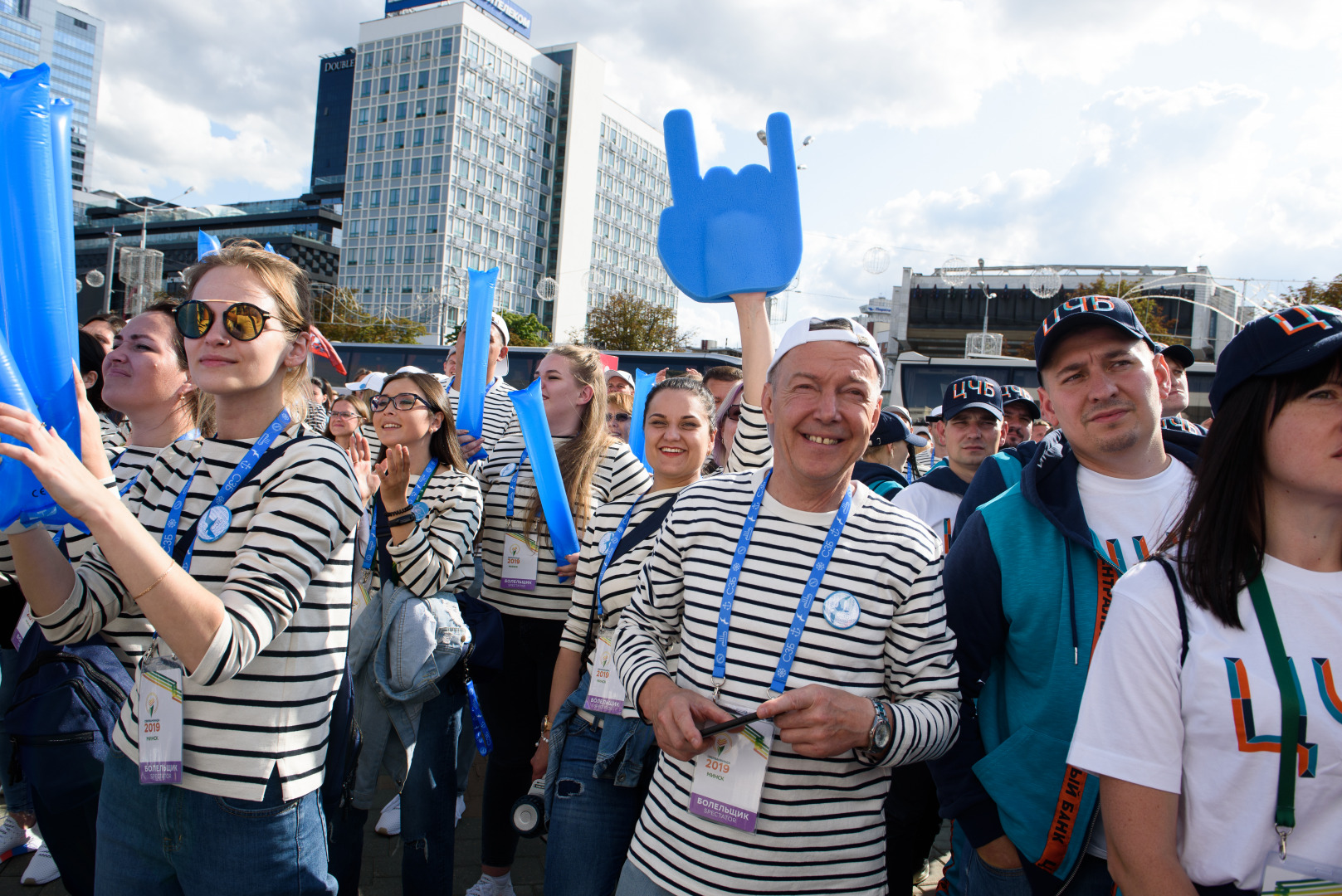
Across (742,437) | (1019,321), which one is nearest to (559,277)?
(1019,321)

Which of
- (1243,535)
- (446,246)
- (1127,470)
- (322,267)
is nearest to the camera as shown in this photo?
(1243,535)

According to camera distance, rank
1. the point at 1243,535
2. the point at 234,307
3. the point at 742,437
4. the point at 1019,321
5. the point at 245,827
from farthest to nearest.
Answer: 1. the point at 1019,321
2. the point at 742,437
3. the point at 234,307
4. the point at 245,827
5. the point at 1243,535

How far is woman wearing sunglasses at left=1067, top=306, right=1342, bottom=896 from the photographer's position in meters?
1.34

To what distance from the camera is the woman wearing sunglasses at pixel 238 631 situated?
175cm

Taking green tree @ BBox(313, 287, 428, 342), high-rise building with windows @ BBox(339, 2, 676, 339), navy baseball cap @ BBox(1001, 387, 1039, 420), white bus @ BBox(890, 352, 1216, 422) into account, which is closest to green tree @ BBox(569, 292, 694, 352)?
green tree @ BBox(313, 287, 428, 342)

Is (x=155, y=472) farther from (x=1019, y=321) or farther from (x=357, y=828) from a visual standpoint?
(x=1019, y=321)

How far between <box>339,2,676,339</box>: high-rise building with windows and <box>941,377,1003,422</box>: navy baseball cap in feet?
202

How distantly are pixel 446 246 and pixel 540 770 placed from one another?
237 feet

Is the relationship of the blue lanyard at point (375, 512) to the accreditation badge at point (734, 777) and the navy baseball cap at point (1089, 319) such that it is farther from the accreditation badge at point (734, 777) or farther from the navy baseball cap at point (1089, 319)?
the navy baseball cap at point (1089, 319)

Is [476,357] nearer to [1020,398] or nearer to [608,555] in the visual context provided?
[608,555]

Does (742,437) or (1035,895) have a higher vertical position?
(742,437)

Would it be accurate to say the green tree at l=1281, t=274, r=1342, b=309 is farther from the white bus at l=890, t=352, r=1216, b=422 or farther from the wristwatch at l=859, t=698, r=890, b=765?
the wristwatch at l=859, t=698, r=890, b=765

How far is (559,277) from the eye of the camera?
266 ft

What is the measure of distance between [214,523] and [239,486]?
102 millimetres
